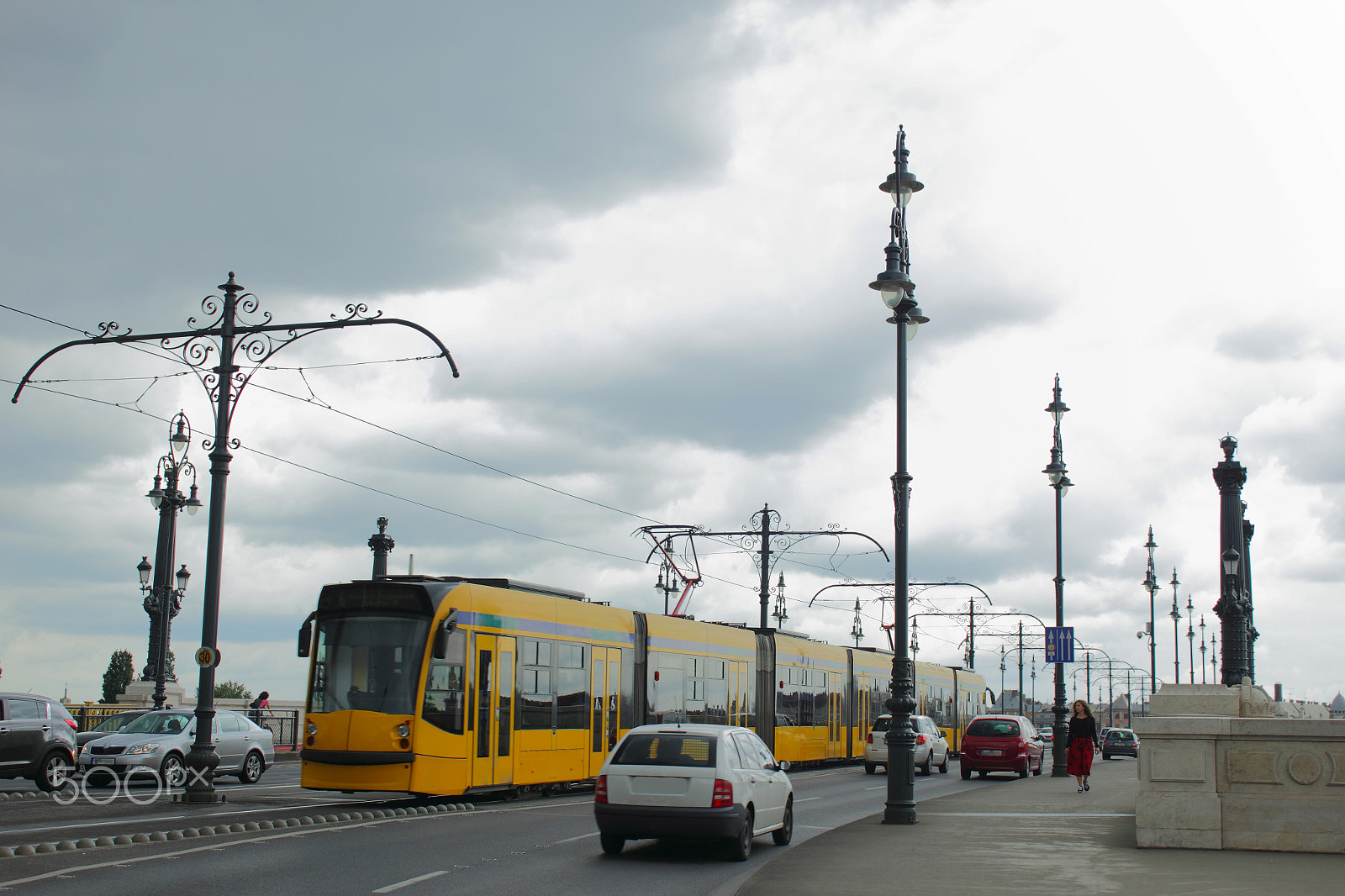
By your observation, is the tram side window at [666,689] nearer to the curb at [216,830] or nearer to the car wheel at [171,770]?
the curb at [216,830]

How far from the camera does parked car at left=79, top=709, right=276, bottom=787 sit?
22.8 metres

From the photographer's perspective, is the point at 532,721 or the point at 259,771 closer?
the point at 532,721

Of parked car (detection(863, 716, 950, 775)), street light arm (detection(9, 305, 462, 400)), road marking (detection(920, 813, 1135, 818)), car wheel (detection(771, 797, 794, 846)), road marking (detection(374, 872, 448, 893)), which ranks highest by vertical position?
street light arm (detection(9, 305, 462, 400))

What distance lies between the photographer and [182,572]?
110 ft

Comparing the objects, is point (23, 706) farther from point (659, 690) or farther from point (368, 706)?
point (659, 690)

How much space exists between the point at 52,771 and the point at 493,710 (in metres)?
8.42

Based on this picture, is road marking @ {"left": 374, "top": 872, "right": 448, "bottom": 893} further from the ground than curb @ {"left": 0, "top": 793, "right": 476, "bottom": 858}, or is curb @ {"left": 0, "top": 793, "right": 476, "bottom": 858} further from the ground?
road marking @ {"left": 374, "top": 872, "right": 448, "bottom": 893}

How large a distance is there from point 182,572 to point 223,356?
1509 centimetres

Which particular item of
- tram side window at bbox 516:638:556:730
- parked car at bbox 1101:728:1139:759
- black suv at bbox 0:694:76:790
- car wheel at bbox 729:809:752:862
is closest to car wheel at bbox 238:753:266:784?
black suv at bbox 0:694:76:790

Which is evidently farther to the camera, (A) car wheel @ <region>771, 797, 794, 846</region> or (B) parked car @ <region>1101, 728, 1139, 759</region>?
(B) parked car @ <region>1101, 728, 1139, 759</region>

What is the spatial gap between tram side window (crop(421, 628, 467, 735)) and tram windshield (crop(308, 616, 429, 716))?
0.84ft

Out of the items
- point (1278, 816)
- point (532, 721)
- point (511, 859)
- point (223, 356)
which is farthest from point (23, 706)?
point (1278, 816)

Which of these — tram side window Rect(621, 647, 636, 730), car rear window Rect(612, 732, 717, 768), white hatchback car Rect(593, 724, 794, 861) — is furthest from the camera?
tram side window Rect(621, 647, 636, 730)

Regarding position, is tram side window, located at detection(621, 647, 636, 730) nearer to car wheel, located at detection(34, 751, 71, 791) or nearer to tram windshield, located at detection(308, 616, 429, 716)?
tram windshield, located at detection(308, 616, 429, 716)
